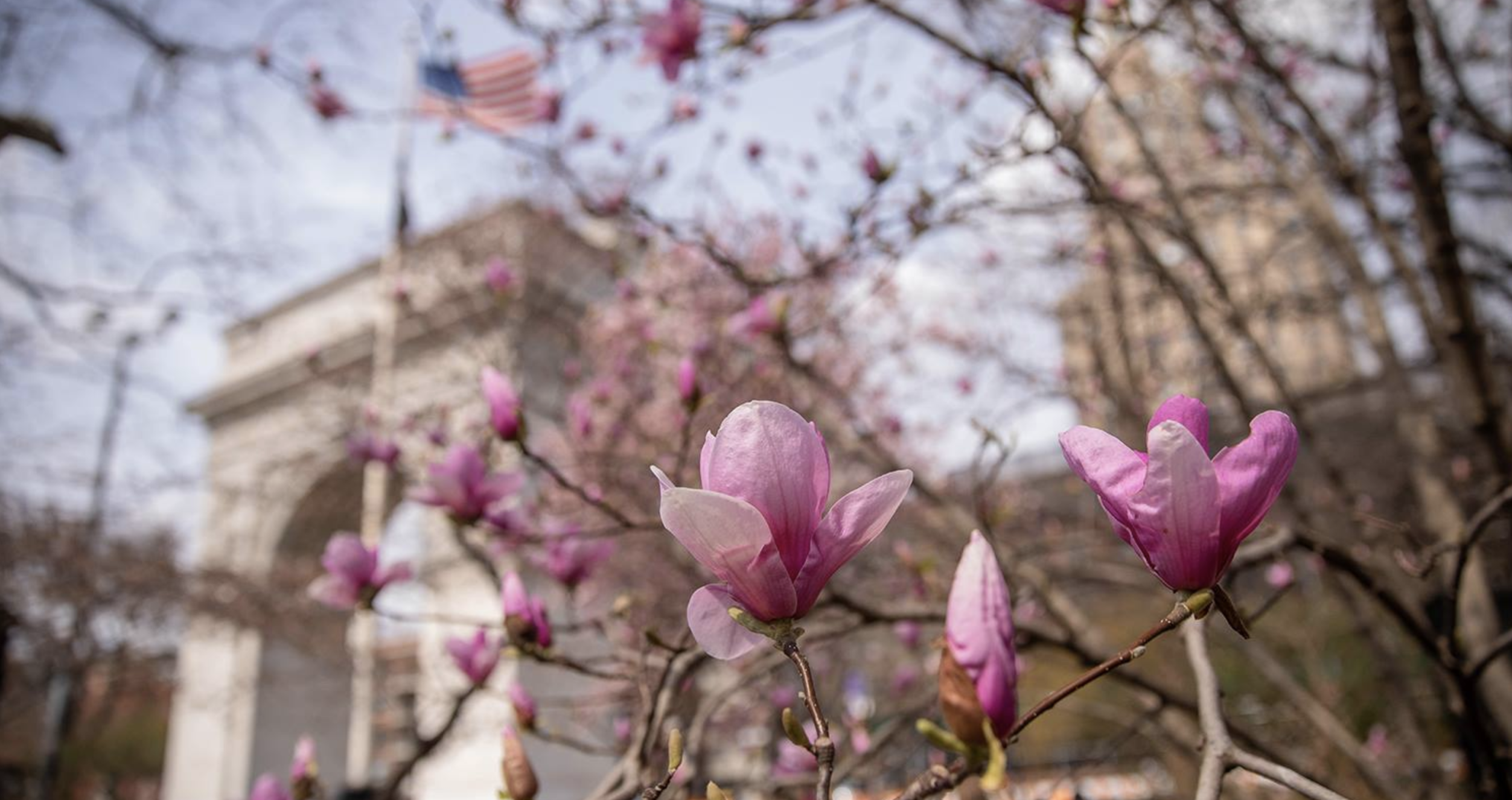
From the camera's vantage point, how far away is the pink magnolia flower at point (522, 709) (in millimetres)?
1604

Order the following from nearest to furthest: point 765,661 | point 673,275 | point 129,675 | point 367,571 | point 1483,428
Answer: point 765,661
point 367,571
point 1483,428
point 673,275
point 129,675

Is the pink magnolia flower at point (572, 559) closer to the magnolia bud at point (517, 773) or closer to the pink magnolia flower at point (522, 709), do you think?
the pink magnolia flower at point (522, 709)

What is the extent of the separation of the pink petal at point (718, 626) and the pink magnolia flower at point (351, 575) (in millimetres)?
1053

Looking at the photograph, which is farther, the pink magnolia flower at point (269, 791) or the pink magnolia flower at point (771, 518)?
the pink magnolia flower at point (269, 791)

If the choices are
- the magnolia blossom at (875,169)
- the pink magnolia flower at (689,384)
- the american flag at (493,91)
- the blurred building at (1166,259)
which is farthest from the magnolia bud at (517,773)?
the american flag at (493,91)

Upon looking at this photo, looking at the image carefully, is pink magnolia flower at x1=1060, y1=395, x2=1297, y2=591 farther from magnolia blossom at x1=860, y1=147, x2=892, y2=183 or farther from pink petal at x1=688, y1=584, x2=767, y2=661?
magnolia blossom at x1=860, y1=147, x2=892, y2=183

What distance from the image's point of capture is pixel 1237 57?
4.04 m

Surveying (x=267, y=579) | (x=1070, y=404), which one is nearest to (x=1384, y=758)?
(x=1070, y=404)

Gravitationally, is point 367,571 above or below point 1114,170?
below

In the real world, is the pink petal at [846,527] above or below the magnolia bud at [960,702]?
above

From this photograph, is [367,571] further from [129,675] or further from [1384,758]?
[129,675]

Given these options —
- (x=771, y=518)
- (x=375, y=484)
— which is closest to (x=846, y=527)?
(x=771, y=518)

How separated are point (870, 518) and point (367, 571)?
1.21 meters

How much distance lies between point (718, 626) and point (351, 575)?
1.10 metres
